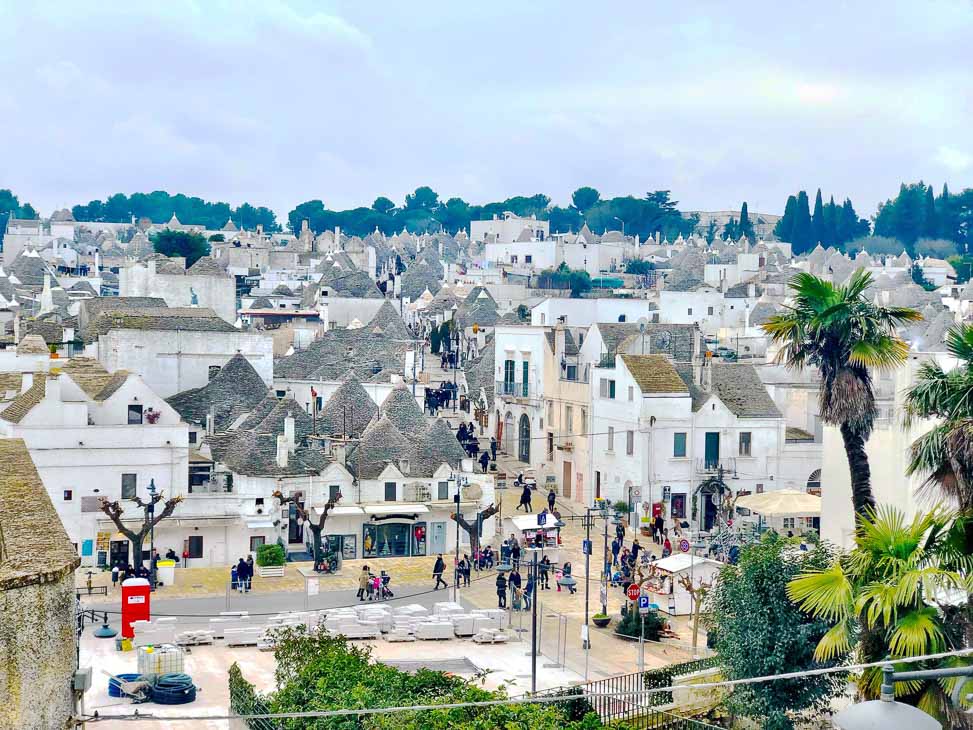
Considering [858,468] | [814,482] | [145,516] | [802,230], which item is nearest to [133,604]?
[145,516]

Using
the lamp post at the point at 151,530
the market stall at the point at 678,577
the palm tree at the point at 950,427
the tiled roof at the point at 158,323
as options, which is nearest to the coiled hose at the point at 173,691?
the lamp post at the point at 151,530

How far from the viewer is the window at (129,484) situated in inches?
1816

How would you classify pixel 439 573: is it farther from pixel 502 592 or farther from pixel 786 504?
pixel 786 504

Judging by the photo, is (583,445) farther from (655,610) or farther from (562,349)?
(655,610)

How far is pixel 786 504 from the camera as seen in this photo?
43.5 m

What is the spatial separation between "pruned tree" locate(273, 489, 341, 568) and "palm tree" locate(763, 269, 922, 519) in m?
22.4

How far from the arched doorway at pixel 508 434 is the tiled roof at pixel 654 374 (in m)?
12.8

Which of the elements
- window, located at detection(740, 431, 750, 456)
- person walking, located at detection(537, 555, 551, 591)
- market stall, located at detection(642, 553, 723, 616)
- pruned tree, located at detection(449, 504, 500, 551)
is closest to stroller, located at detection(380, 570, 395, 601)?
person walking, located at detection(537, 555, 551, 591)

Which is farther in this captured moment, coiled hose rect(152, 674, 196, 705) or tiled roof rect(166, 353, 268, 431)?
tiled roof rect(166, 353, 268, 431)

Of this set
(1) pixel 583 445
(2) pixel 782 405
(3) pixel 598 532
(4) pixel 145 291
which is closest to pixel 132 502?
(3) pixel 598 532

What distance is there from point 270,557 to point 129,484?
586 cm

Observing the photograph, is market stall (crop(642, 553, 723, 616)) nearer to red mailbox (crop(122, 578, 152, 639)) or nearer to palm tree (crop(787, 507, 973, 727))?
red mailbox (crop(122, 578, 152, 639))

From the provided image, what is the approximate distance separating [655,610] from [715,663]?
8.79 meters

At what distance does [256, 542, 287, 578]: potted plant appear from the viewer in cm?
4381
